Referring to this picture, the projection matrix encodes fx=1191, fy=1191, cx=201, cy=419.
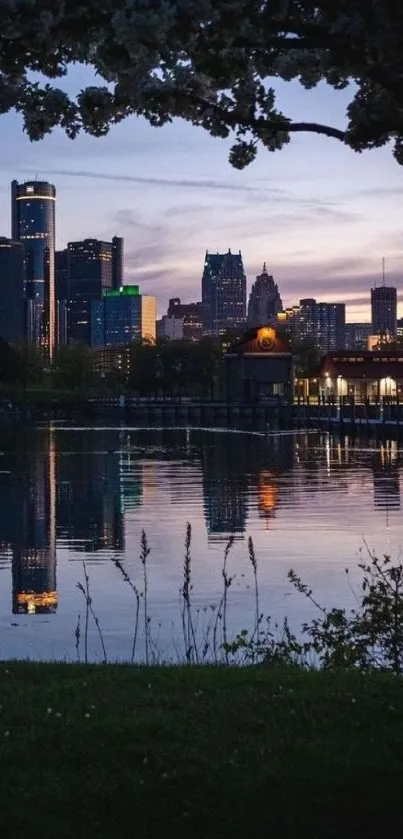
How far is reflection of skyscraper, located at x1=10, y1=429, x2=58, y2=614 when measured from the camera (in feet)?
67.0

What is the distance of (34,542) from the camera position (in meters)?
28.6

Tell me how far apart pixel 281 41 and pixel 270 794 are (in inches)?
187

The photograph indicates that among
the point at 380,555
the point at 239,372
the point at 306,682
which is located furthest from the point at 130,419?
the point at 306,682

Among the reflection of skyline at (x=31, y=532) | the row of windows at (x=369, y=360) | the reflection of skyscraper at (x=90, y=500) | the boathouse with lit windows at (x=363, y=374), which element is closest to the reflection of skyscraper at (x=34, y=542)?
the reflection of skyline at (x=31, y=532)

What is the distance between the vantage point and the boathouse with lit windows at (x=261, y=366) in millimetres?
158375

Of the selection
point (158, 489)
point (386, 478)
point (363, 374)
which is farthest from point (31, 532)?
point (363, 374)

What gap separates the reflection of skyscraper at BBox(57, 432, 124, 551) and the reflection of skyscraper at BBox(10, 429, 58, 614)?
47cm

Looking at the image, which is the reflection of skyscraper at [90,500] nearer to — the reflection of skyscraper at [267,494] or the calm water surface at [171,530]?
the calm water surface at [171,530]

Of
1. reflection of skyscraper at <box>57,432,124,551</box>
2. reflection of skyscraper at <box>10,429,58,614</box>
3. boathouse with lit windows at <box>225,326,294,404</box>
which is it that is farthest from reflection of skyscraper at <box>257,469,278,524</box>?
boathouse with lit windows at <box>225,326,294,404</box>

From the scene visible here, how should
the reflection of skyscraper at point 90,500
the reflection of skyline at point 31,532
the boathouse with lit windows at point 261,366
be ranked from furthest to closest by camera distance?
the boathouse with lit windows at point 261,366 < the reflection of skyscraper at point 90,500 < the reflection of skyline at point 31,532

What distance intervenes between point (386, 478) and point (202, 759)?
43.1m

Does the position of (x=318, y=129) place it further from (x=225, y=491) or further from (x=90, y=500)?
(x=225, y=491)

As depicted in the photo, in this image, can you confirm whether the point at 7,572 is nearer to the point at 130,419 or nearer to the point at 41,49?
the point at 41,49

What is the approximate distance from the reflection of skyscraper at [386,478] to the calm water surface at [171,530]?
0.07 m
